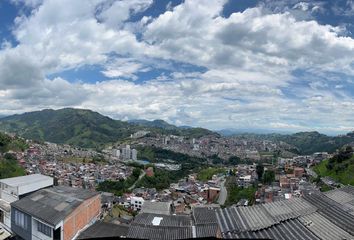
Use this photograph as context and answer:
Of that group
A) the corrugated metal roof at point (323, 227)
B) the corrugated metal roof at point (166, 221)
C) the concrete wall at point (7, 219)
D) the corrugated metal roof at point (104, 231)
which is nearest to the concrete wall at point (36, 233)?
the corrugated metal roof at point (104, 231)

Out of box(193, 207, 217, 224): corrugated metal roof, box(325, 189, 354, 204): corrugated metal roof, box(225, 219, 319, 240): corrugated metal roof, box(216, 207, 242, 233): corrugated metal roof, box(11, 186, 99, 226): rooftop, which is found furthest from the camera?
box(11, 186, 99, 226): rooftop

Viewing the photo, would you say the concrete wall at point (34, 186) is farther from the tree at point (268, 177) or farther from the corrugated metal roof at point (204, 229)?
the tree at point (268, 177)

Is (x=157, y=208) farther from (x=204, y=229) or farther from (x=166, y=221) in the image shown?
(x=204, y=229)

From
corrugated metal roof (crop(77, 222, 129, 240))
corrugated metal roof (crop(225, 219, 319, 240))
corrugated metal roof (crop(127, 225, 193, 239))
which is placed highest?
corrugated metal roof (crop(225, 219, 319, 240))

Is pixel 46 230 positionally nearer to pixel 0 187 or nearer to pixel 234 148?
pixel 0 187

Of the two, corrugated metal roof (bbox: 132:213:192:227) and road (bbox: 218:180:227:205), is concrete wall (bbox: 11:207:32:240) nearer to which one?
corrugated metal roof (bbox: 132:213:192:227)

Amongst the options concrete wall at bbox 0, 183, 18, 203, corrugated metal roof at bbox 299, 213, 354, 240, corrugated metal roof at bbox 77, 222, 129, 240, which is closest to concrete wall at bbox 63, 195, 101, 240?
corrugated metal roof at bbox 77, 222, 129, 240

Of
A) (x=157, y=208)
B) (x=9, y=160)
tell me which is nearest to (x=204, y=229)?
(x=157, y=208)
